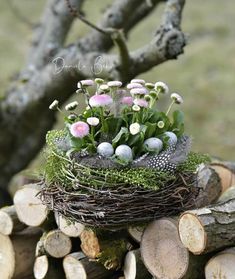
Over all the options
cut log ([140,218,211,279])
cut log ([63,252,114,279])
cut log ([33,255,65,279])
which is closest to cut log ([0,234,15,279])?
cut log ([33,255,65,279])

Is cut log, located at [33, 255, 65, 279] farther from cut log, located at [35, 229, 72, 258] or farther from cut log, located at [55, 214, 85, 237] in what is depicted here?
cut log, located at [55, 214, 85, 237]

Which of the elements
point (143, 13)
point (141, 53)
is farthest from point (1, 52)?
point (141, 53)

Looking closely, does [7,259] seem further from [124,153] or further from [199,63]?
[199,63]

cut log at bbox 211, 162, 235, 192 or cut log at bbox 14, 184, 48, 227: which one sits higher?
cut log at bbox 14, 184, 48, 227

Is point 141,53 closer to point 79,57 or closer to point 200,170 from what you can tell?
point 79,57

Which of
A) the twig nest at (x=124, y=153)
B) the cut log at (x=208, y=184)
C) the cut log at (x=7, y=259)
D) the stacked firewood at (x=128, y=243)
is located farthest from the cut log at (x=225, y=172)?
the cut log at (x=7, y=259)

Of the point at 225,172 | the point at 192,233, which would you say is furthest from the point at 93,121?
the point at 225,172

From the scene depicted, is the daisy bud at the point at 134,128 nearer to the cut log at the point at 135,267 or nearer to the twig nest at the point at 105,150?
the twig nest at the point at 105,150
